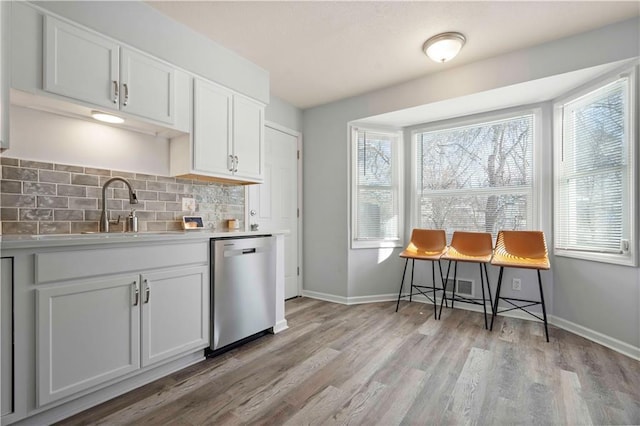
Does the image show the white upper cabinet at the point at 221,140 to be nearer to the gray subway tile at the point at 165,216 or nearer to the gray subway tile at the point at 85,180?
the gray subway tile at the point at 165,216

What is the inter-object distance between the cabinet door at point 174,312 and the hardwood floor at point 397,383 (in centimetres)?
19

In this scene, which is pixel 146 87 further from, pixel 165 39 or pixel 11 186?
pixel 11 186

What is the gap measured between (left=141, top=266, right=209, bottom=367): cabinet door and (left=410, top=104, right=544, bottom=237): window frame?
8.61 ft

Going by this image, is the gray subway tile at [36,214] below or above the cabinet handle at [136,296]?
above

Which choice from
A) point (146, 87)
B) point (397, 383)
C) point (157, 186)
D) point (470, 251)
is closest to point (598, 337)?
point (470, 251)

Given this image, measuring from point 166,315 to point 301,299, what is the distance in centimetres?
207

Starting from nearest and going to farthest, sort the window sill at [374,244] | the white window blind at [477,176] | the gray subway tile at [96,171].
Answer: the gray subway tile at [96,171], the white window blind at [477,176], the window sill at [374,244]

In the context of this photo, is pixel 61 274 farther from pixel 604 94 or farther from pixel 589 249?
pixel 604 94

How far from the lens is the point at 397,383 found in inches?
73.5

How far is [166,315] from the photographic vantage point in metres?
1.90

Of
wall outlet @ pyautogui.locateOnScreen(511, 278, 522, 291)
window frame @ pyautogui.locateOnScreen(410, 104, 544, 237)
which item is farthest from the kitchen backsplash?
wall outlet @ pyautogui.locateOnScreen(511, 278, 522, 291)

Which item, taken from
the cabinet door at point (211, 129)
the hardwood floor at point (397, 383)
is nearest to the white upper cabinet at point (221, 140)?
the cabinet door at point (211, 129)

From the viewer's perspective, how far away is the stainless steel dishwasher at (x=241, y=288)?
7.14 feet

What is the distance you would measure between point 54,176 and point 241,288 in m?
1.39
